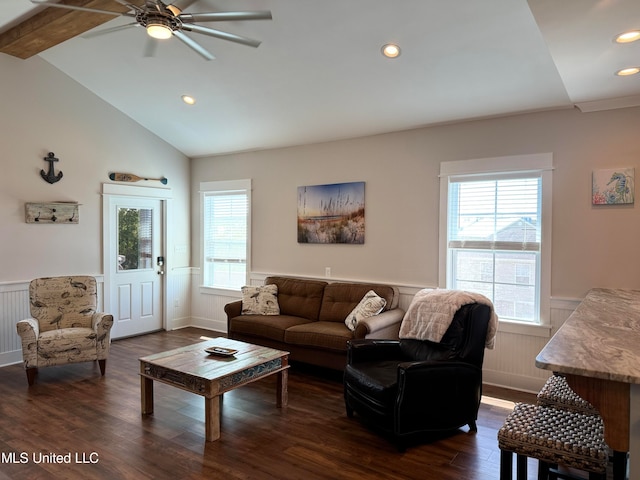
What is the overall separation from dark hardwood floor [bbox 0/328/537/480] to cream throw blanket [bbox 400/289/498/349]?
0.74m

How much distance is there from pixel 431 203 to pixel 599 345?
9.17 ft

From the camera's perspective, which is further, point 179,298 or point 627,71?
point 179,298

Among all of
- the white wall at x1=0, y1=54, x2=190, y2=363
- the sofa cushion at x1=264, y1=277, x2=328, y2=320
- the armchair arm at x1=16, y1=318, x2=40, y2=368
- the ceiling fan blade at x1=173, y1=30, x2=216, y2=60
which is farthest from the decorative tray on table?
the white wall at x1=0, y1=54, x2=190, y2=363

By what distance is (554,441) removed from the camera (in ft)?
5.86

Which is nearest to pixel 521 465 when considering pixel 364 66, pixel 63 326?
pixel 364 66

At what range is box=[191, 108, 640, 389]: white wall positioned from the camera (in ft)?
11.9

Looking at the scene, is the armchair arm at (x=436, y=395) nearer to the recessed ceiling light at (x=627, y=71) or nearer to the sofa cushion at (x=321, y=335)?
the sofa cushion at (x=321, y=335)

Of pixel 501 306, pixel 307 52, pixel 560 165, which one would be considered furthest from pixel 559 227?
pixel 307 52

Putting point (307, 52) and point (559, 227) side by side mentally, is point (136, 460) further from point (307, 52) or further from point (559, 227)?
point (559, 227)

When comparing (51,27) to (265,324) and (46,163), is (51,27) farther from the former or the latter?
(265,324)

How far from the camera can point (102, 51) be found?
14.8 ft

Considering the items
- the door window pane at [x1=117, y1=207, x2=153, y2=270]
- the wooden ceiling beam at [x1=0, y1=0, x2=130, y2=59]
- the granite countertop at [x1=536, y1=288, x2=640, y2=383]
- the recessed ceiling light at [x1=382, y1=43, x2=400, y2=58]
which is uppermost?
the wooden ceiling beam at [x1=0, y1=0, x2=130, y2=59]

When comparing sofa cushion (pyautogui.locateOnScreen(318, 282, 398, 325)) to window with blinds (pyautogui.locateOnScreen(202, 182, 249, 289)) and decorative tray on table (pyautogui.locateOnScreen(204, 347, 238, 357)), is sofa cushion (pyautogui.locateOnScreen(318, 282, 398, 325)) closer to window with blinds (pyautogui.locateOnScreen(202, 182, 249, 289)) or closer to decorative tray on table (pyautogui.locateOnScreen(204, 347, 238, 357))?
decorative tray on table (pyautogui.locateOnScreen(204, 347, 238, 357))

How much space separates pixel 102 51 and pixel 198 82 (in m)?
1.05
